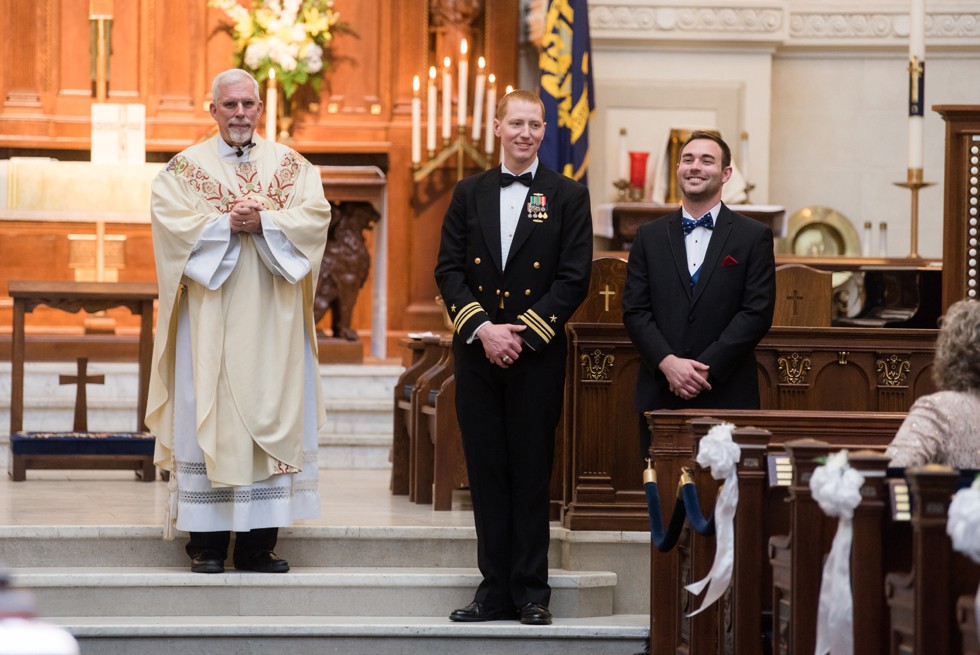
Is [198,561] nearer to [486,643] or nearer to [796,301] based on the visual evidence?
[486,643]

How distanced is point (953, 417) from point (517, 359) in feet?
5.66

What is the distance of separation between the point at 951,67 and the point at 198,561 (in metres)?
7.57

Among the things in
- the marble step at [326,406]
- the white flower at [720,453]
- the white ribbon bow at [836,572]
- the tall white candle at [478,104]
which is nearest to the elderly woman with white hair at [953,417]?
the white ribbon bow at [836,572]

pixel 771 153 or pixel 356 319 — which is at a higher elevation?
pixel 771 153

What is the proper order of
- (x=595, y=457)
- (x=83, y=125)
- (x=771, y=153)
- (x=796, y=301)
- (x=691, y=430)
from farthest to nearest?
(x=771, y=153) → (x=83, y=125) → (x=796, y=301) → (x=595, y=457) → (x=691, y=430)

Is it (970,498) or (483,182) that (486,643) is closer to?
(483,182)

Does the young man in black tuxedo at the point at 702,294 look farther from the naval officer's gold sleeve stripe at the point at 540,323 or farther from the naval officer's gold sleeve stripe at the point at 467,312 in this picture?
the naval officer's gold sleeve stripe at the point at 467,312

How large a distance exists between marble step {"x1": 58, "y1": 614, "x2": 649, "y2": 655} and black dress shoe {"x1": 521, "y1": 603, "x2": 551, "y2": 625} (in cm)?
2

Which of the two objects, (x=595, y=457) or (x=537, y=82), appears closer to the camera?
(x=595, y=457)

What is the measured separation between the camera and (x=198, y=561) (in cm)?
538

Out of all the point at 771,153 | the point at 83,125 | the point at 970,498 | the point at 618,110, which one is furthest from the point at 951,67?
the point at 970,498

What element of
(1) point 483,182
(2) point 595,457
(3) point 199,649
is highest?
(1) point 483,182

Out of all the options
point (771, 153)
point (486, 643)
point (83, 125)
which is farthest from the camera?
point (771, 153)

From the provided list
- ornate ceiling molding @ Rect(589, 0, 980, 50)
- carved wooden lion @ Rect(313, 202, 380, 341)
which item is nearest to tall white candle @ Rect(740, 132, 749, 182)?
ornate ceiling molding @ Rect(589, 0, 980, 50)
